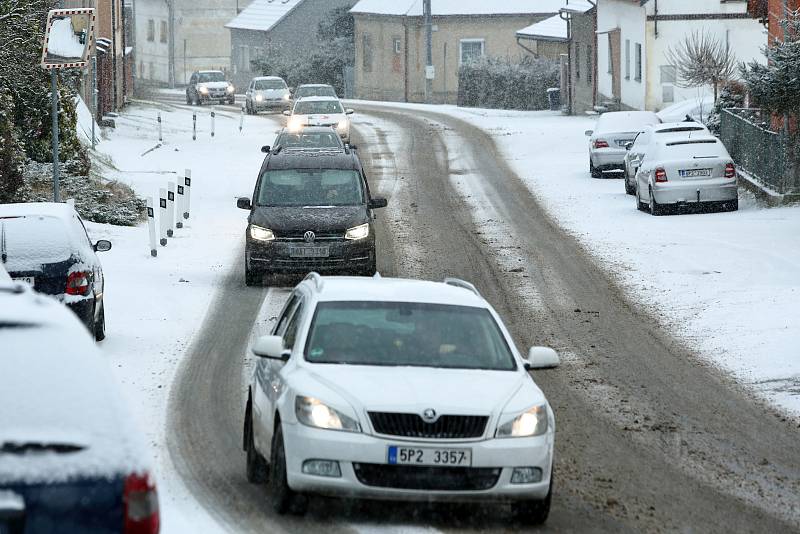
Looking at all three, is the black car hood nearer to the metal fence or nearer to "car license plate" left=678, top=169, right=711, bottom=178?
"car license plate" left=678, top=169, right=711, bottom=178

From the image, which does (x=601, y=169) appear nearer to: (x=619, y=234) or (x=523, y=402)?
(x=619, y=234)

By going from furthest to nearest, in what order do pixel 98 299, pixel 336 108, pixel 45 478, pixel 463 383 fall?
pixel 336 108 → pixel 98 299 → pixel 463 383 → pixel 45 478

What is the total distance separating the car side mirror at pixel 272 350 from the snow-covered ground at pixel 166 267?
990 mm

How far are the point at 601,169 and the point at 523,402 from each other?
26.9 metres

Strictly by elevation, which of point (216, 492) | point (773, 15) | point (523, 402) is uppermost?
point (773, 15)

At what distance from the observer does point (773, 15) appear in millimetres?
34219

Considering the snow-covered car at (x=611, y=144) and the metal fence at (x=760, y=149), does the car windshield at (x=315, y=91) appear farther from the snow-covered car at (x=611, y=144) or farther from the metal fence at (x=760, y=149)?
the metal fence at (x=760, y=149)

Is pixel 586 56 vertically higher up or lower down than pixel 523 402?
higher up

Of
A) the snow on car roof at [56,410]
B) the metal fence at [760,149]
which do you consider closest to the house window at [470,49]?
the metal fence at [760,149]

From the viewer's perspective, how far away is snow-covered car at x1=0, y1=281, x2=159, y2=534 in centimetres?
508

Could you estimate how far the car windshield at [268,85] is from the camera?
6259cm

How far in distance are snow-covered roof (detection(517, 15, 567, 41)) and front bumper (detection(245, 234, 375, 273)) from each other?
157 ft

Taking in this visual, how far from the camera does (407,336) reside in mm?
9727

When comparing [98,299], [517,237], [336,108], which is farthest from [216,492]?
[336,108]
